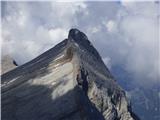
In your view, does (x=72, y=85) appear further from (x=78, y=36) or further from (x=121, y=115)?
(x=78, y=36)

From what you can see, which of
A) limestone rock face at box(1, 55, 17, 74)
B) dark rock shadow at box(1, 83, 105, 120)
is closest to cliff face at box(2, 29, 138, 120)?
dark rock shadow at box(1, 83, 105, 120)

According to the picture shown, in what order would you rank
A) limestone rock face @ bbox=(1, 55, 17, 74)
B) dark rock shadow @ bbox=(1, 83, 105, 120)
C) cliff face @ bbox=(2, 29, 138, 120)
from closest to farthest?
dark rock shadow @ bbox=(1, 83, 105, 120), cliff face @ bbox=(2, 29, 138, 120), limestone rock face @ bbox=(1, 55, 17, 74)

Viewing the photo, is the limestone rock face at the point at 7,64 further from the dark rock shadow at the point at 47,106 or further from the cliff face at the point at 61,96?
the dark rock shadow at the point at 47,106

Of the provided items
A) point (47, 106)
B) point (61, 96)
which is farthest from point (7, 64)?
point (47, 106)

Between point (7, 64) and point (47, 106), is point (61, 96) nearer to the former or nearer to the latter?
point (47, 106)

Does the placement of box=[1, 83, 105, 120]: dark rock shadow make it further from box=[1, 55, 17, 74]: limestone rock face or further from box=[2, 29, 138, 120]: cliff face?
box=[1, 55, 17, 74]: limestone rock face

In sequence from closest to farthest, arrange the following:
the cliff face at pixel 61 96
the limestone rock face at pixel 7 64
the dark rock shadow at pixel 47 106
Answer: the dark rock shadow at pixel 47 106 < the cliff face at pixel 61 96 < the limestone rock face at pixel 7 64

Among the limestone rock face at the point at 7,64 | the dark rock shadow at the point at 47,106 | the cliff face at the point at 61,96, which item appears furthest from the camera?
the limestone rock face at the point at 7,64

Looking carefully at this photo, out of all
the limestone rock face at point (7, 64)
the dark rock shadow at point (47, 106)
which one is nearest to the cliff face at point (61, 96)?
the dark rock shadow at point (47, 106)
